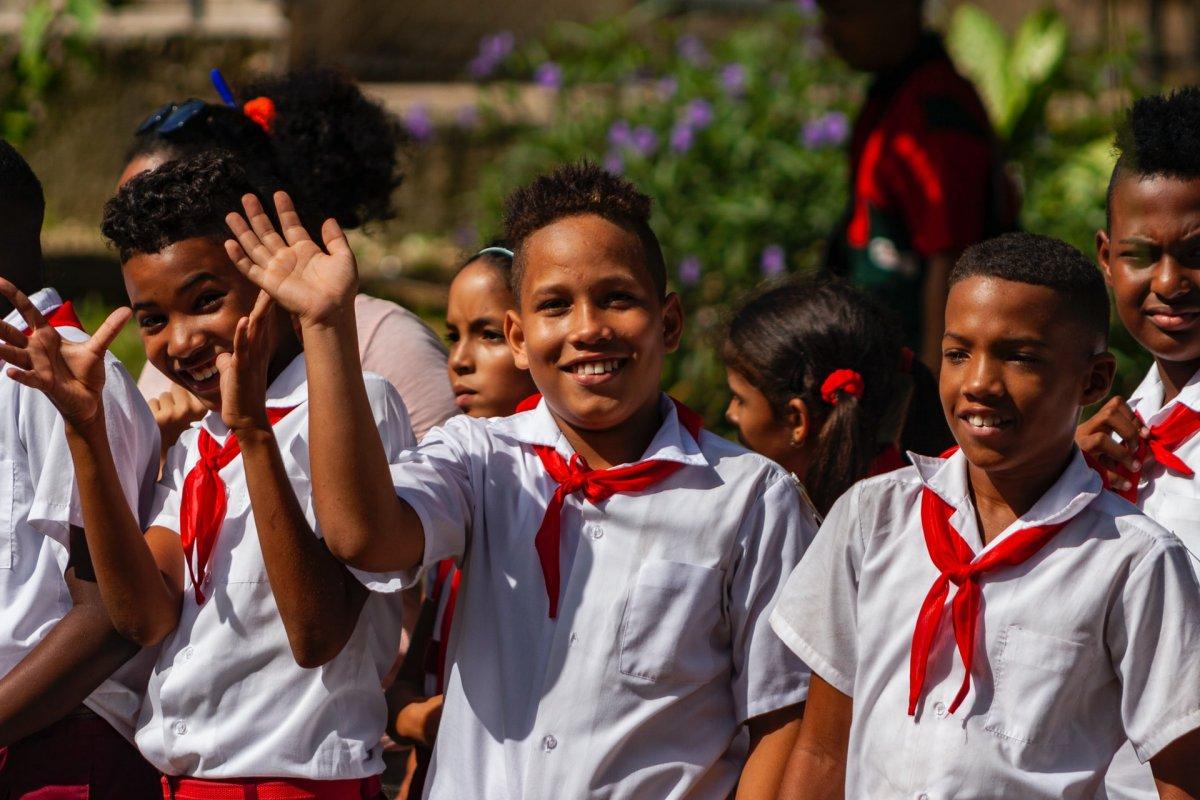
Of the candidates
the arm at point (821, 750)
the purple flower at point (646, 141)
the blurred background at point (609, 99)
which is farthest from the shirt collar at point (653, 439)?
the purple flower at point (646, 141)

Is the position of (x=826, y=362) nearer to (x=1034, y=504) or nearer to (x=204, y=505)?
(x=1034, y=504)

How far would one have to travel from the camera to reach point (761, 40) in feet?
23.9

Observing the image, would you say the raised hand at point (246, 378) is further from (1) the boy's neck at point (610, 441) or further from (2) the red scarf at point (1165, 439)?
(2) the red scarf at point (1165, 439)

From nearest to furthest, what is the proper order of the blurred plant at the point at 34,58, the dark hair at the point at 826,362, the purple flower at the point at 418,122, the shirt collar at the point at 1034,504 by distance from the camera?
the shirt collar at the point at 1034,504 → the dark hair at the point at 826,362 → the blurred plant at the point at 34,58 → the purple flower at the point at 418,122

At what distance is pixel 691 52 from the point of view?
7258mm

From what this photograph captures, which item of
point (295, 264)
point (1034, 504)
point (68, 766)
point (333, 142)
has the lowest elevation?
point (68, 766)

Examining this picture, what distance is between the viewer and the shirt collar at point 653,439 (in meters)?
2.74

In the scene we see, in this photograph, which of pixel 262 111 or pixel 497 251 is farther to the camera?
pixel 262 111

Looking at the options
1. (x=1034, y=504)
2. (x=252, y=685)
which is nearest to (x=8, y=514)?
(x=252, y=685)

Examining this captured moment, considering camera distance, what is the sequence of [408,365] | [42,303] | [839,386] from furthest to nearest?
[408,365] → [839,386] → [42,303]

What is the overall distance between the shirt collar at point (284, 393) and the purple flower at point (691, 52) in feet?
14.8

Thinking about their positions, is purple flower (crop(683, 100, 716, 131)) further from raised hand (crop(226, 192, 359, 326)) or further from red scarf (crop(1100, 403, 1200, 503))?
raised hand (crop(226, 192, 359, 326))

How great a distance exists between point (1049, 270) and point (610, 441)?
2.61ft

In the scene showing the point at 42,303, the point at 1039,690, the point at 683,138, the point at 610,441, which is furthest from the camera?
the point at 683,138
